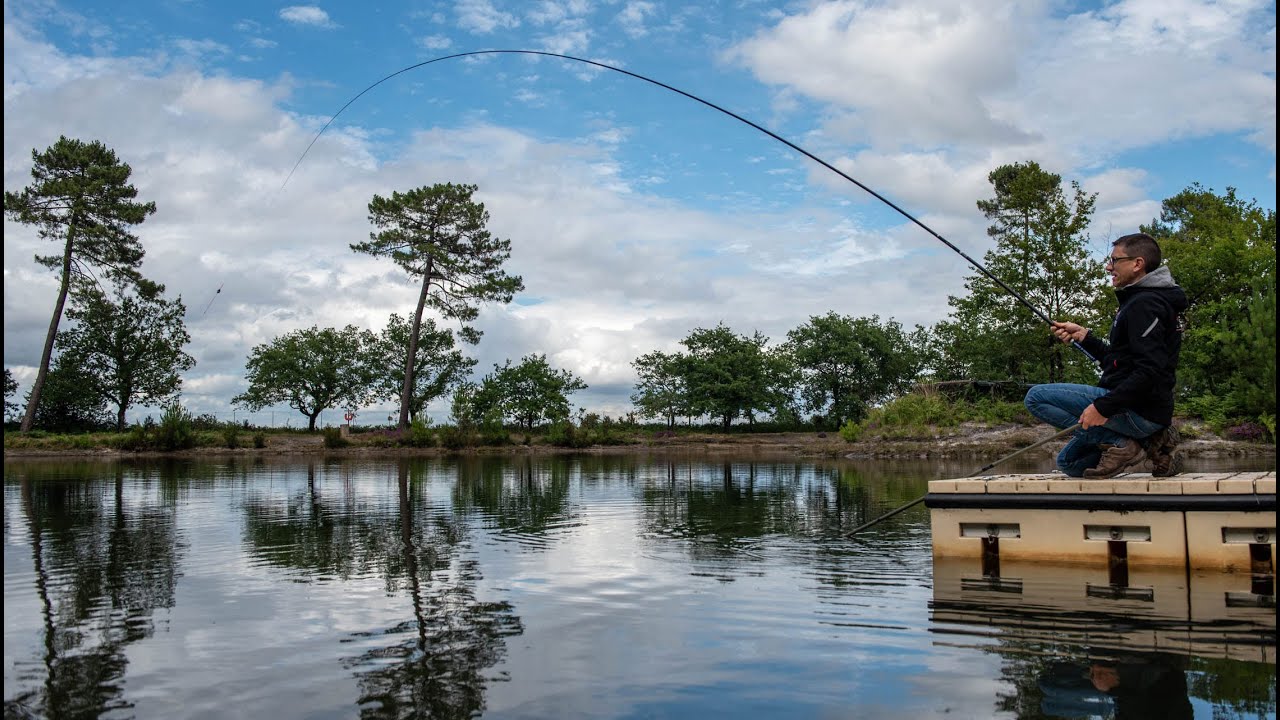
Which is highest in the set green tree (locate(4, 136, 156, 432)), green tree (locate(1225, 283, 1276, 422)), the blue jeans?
green tree (locate(4, 136, 156, 432))

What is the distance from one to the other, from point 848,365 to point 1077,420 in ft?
154

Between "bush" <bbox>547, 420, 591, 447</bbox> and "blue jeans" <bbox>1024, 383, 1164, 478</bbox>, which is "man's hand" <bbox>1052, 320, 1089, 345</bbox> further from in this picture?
"bush" <bbox>547, 420, 591, 447</bbox>

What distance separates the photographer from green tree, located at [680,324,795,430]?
5128cm

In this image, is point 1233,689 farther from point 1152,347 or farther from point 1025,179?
point 1025,179

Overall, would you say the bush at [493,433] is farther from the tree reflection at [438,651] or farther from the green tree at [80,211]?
the tree reflection at [438,651]

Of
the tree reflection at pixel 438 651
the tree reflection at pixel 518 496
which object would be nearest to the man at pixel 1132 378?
the tree reflection at pixel 438 651

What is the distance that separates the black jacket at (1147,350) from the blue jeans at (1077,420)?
0.58ft

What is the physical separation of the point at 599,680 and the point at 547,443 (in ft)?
125

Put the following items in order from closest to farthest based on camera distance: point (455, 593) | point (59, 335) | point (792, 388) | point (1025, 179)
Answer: point (455, 593)
point (1025, 179)
point (59, 335)
point (792, 388)

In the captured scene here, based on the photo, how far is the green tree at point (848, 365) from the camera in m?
52.7

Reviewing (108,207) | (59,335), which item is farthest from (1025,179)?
(59,335)

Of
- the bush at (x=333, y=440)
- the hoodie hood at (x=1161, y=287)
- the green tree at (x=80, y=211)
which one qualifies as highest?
the green tree at (x=80, y=211)

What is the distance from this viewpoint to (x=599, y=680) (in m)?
4.53

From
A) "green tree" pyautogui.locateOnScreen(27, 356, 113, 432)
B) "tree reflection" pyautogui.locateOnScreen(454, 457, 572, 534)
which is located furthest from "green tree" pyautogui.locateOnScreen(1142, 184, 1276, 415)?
"green tree" pyautogui.locateOnScreen(27, 356, 113, 432)
